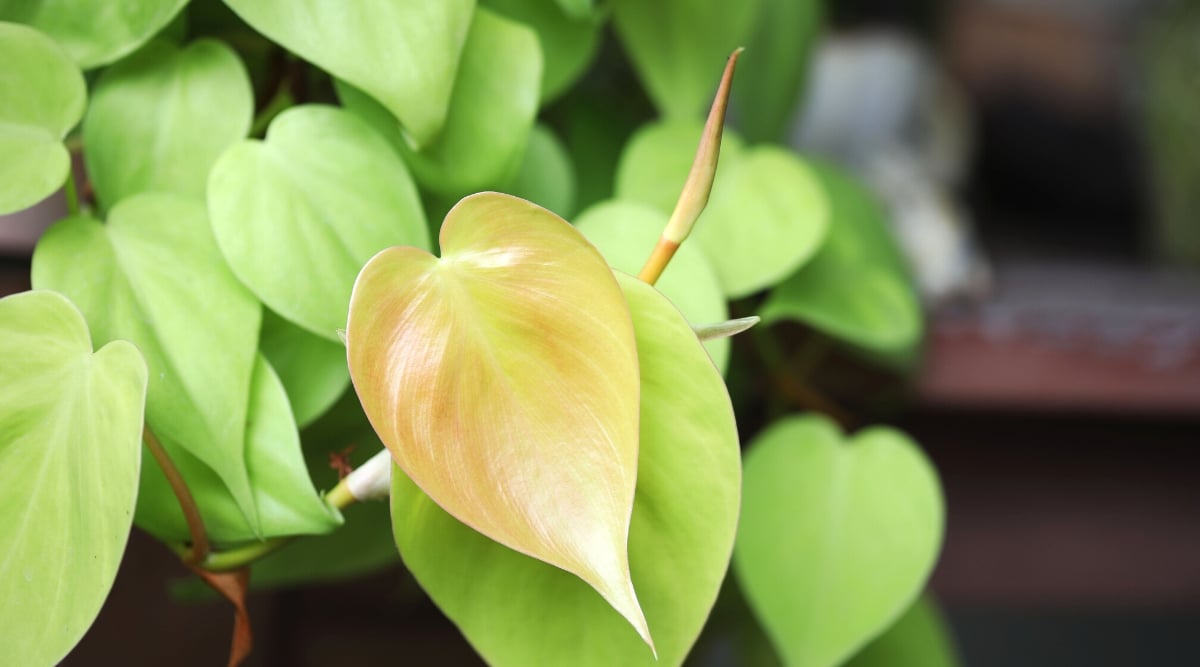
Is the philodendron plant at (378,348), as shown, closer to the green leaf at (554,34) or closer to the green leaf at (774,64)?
the green leaf at (554,34)

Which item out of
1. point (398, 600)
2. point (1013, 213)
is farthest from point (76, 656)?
point (1013, 213)

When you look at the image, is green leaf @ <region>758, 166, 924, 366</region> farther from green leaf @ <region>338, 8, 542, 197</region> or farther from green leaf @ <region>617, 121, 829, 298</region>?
green leaf @ <region>338, 8, 542, 197</region>

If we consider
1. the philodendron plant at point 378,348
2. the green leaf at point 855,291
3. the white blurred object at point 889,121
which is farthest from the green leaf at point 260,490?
the white blurred object at point 889,121

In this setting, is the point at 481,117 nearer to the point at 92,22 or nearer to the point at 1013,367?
the point at 92,22

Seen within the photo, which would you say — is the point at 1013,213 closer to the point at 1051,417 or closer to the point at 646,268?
the point at 1051,417

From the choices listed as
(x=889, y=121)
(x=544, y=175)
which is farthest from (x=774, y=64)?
(x=889, y=121)

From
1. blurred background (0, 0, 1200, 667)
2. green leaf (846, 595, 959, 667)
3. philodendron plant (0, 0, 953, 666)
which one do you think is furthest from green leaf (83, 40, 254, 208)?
green leaf (846, 595, 959, 667)

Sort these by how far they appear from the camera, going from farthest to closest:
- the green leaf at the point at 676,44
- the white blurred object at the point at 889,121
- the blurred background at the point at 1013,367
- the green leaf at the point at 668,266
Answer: the white blurred object at the point at 889,121 < the blurred background at the point at 1013,367 < the green leaf at the point at 676,44 < the green leaf at the point at 668,266

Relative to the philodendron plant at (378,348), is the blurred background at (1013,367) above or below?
below
